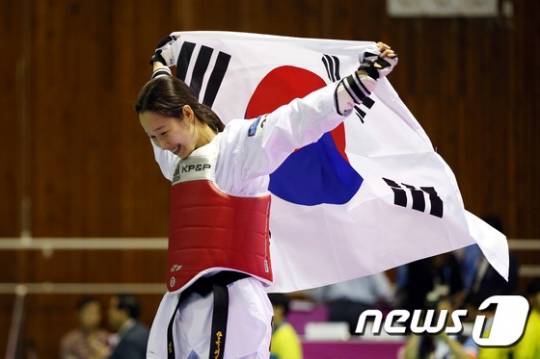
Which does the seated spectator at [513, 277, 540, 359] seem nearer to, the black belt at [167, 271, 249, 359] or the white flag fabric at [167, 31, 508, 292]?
the white flag fabric at [167, 31, 508, 292]

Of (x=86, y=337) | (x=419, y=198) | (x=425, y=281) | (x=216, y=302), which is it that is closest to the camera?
(x=216, y=302)

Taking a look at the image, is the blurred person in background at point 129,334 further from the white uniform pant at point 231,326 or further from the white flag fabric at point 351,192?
the white uniform pant at point 231,326

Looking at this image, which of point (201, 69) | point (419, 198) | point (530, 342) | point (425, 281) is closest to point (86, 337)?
point (425, 281)

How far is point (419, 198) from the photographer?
14.7 ft

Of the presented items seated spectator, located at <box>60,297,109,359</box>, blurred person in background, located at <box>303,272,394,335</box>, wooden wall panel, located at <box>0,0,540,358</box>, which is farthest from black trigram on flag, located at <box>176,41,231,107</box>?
wooden wall panel, located at <box>0,0,540,358</box>

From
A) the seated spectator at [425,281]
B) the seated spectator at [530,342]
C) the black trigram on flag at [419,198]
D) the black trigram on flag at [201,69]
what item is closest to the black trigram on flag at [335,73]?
the black trigram on flag at [419,198]

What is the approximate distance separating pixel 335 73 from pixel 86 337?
5807 mm

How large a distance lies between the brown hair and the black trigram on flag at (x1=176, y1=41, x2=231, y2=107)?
0.78 metres

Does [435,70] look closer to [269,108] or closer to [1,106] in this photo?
[1,106]

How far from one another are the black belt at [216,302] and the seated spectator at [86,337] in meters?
5.95

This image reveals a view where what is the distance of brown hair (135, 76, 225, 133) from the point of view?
12.0 feet

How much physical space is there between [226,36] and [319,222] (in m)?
0.98

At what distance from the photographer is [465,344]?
21.9 ft

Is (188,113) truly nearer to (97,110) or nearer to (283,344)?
(283,344)
